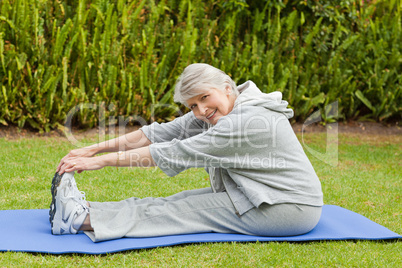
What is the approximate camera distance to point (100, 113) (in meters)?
6.66

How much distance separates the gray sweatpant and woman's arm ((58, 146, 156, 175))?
1.17ft

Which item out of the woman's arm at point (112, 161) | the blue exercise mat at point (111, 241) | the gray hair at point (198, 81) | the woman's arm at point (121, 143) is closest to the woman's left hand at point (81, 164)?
the woman's arm at point (112, 161)

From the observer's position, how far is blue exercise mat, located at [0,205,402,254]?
2.87 m

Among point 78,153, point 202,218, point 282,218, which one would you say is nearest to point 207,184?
point 202,218

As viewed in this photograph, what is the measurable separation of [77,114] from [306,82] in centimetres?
353

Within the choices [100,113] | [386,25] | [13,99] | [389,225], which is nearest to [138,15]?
[100,113]

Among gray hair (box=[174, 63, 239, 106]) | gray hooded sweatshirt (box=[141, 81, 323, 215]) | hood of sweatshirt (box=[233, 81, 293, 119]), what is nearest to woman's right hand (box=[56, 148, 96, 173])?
gray hooded sweatshirt (box=[141, 81, 323, 215])

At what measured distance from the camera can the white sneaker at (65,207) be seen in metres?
3.03

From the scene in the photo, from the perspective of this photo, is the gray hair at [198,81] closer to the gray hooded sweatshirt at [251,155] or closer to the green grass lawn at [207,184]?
the gray hooded sweatshirt at [251,155]

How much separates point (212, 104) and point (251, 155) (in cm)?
42

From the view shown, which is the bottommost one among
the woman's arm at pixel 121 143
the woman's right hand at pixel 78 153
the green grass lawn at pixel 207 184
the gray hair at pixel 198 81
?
the green grass lawn at pixel 207 184

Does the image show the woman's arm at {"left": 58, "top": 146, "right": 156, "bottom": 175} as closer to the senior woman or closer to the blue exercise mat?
the senior woman

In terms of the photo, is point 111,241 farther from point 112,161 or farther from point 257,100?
point 257,100

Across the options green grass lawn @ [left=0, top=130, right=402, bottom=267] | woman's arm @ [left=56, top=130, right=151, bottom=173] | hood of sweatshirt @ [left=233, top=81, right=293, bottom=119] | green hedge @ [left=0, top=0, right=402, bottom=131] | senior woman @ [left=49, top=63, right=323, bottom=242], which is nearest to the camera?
green grass lawn @ [left=0, top=130, right=402, bottom=267]
